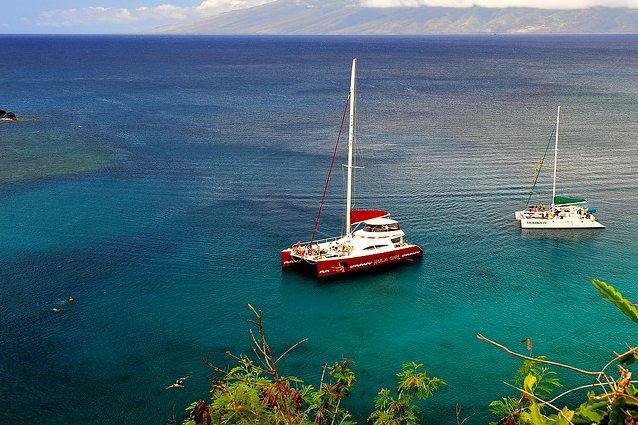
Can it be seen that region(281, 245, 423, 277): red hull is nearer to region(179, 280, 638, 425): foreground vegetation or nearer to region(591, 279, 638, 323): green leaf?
region(179, 280, 638, 425): foreground vegetation

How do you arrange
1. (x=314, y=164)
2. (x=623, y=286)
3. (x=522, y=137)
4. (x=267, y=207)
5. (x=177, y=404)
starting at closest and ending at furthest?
(x=177, y=404) → (x=623, y=286) → (x=267, y=207) → (x=314, y=164) → (x=522, y=137)

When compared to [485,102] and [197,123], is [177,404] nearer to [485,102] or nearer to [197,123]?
[197,123]

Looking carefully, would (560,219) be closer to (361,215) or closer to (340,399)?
(361,215)

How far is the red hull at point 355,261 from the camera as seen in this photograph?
2213 inches

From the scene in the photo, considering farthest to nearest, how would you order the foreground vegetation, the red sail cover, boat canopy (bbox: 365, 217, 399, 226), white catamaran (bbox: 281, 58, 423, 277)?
the red sail cover < boat canopy (bbox: 365, 217, 399, 226) < white catamaran (bbox: 281, 58, 423, 277) < the foreground vegetation

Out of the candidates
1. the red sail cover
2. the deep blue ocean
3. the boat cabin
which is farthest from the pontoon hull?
the red sail cover

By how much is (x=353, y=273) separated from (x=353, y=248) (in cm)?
234

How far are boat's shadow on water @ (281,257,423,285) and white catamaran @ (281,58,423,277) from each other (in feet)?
1.61

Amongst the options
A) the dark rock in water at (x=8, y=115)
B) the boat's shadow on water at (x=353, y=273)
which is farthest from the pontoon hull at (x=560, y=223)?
the dark rock in water at (x=8, y=115)

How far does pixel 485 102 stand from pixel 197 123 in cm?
6933

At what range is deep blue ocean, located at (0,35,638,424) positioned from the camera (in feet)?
137

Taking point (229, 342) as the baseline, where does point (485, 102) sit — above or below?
above

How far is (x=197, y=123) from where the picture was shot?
124 m

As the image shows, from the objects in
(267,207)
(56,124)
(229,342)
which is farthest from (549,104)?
(229,342)
